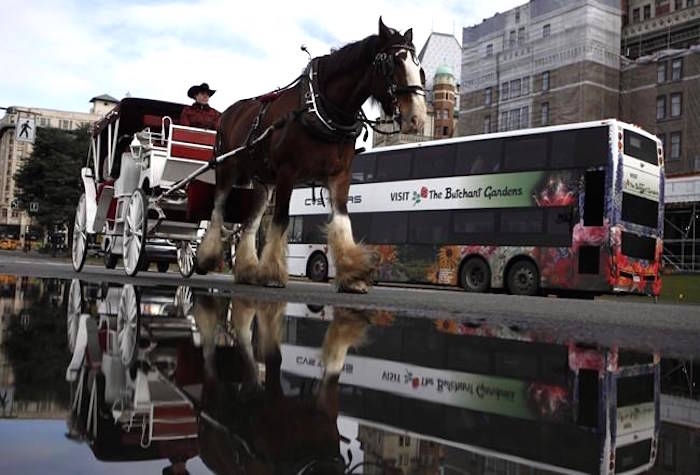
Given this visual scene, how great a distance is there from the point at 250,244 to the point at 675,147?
152 ft

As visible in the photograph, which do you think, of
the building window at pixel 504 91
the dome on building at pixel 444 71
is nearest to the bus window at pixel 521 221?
the building window at pixel 504 91

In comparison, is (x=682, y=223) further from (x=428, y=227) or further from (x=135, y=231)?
(x=135, y=231)

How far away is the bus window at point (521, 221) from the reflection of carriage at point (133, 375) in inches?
545

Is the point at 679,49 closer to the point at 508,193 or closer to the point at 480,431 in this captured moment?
the point at 508,193

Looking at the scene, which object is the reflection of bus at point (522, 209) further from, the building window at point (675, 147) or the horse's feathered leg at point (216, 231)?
the building window at point (675, 147)

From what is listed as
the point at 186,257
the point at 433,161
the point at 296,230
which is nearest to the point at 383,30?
the point at 186,257

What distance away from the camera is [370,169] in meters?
21.6

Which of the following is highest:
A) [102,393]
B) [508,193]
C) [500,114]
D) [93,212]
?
[500,114]

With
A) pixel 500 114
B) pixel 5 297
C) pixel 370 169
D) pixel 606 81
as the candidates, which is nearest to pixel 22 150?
pixel 500 114

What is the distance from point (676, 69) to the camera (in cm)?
4950

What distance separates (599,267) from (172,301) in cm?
1288

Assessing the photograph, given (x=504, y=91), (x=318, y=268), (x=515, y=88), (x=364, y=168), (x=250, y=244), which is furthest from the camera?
(x=504, y=91)

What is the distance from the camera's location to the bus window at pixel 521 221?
1753 centimetres

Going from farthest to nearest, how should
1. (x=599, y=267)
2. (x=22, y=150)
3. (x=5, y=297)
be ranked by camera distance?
(x=22, y=150)
(x=599, y=267)
(x=5, y=297)
